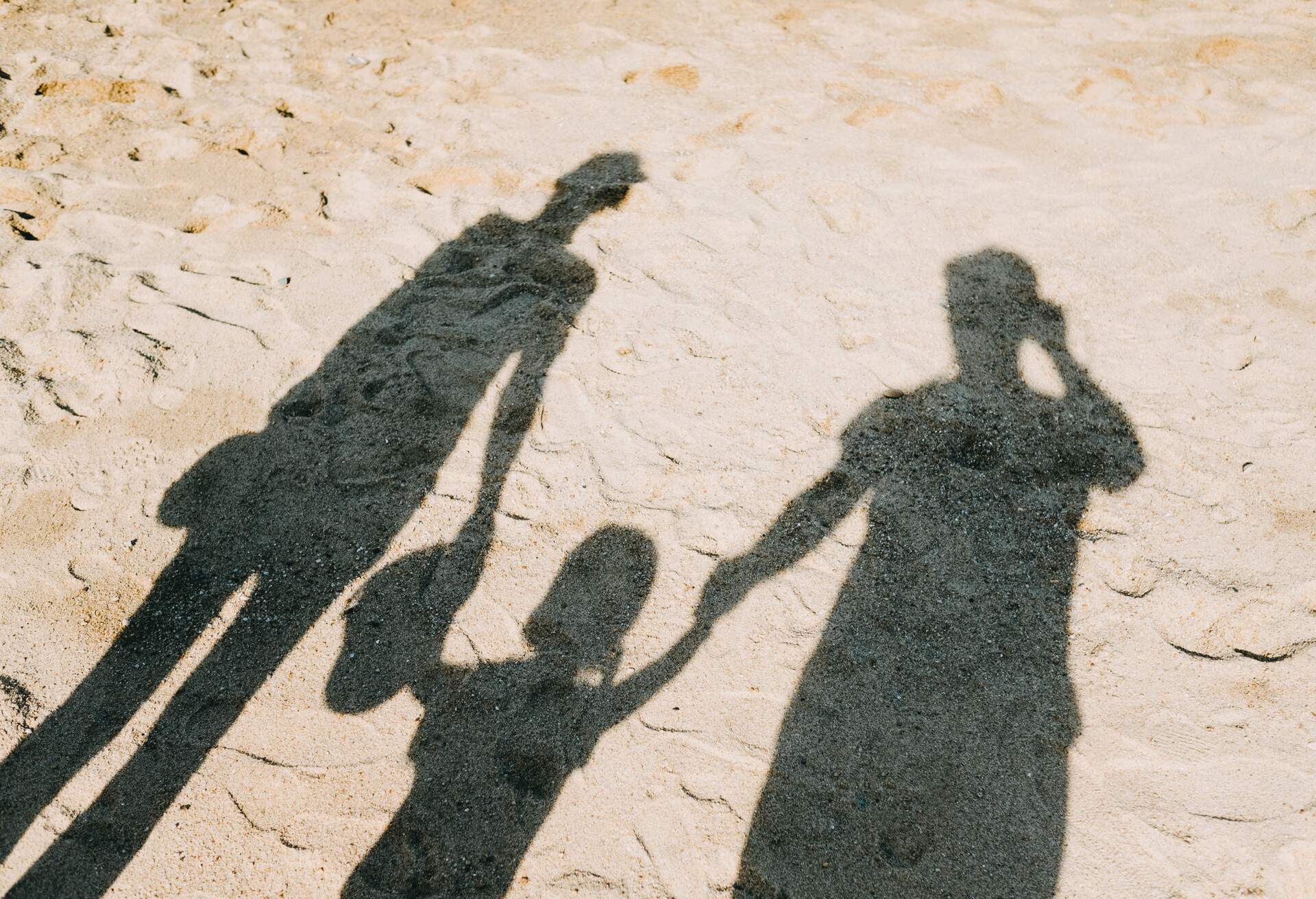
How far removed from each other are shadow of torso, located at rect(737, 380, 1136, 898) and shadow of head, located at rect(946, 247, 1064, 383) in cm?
15

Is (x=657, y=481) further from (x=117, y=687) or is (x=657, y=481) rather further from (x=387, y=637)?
(x=117, y=687)

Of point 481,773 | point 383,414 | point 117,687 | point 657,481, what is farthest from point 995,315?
point 117,687

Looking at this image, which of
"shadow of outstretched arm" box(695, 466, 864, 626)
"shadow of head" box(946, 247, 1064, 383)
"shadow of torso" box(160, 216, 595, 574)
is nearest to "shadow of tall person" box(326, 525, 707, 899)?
"shadow of outstretched arm" box(695, 466, 864, 626)

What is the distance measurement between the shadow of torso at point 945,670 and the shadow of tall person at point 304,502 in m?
1.21

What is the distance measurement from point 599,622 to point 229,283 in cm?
231

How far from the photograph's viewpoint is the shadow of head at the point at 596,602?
2342mm

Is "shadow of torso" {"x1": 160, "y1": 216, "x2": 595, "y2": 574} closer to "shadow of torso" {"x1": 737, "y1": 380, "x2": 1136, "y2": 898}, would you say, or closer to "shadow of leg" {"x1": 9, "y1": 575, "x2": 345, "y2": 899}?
"shadow of leg" {"x1": 9, "y1": 575, "x2": 345, "y2": 899}

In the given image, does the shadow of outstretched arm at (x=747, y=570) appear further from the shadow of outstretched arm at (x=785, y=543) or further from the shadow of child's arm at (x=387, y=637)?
the shadow of child's arm at (x=387, y=637)

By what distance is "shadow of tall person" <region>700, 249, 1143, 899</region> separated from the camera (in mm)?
1984

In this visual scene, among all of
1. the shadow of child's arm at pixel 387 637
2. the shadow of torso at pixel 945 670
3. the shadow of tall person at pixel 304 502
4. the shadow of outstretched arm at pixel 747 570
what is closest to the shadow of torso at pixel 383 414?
the shadow of tall person at pixel 304 502

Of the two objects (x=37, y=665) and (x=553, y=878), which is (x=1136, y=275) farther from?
(x=37, y=665)

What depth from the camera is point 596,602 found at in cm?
246

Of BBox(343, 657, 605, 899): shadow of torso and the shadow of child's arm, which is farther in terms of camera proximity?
the shadow of child's arm

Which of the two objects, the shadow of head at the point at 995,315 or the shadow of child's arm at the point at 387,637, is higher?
the shadow of head at the point at 995,315
